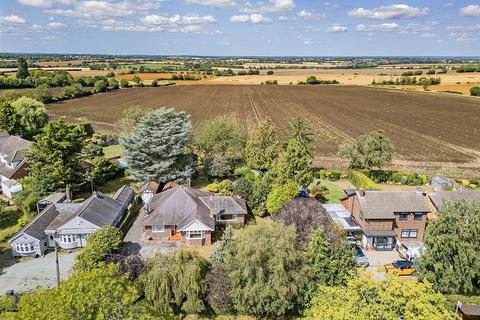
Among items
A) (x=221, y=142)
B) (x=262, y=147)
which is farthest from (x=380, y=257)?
(x=221, y=142)

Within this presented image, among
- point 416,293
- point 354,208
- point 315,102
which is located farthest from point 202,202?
point 315,102

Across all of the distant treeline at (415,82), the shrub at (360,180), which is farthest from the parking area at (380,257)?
the distant treeline at (415,82)

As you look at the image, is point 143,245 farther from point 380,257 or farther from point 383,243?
point 383,243

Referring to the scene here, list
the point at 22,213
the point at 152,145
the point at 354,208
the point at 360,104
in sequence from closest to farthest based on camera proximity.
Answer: the point at 354,208 → the point at 22,213 → the point at 152,145 → the point at 360,104

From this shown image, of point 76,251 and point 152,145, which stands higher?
point 152,145

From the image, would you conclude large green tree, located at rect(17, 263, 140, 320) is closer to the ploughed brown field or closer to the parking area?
the parking area

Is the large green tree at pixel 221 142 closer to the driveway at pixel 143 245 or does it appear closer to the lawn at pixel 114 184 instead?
the lawn at pixel 114 184

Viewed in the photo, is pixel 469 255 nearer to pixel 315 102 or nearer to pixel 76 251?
pixel 76 251
